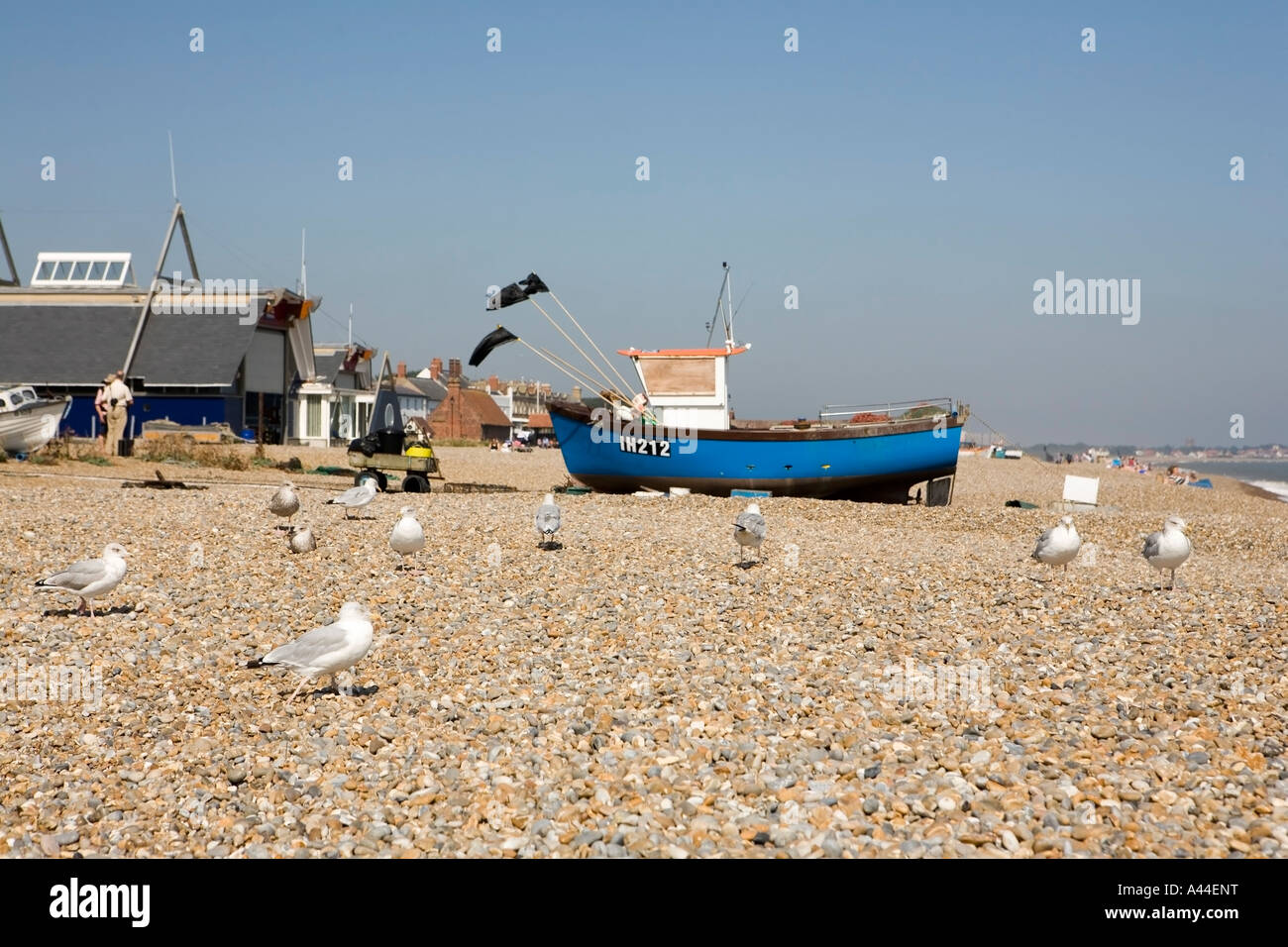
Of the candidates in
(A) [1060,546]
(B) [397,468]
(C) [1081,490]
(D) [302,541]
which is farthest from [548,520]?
(C) [1081,490]

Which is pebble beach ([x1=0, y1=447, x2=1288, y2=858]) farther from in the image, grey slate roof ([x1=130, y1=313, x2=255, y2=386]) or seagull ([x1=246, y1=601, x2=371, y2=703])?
grey slate roof ([x1=130, y1=313, x2=255, y2=386])

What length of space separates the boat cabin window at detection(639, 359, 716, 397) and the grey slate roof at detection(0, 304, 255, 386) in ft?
80.8

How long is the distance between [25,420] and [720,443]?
18852 mm

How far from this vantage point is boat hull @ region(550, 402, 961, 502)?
2475 centimetres

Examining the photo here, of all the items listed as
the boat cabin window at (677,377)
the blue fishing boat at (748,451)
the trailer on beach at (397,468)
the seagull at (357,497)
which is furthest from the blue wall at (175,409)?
the seagull at (357,497)

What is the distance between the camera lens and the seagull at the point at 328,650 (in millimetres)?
7555

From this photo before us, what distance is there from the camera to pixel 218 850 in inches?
211

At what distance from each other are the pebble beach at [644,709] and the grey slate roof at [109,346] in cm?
3237

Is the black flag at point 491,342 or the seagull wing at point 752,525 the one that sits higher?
the black flag at point 491,342

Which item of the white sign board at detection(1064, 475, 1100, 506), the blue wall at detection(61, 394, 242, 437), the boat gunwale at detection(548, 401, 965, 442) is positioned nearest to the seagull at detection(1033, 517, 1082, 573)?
the boat gunwale at detection(548, 401, 965, 442)

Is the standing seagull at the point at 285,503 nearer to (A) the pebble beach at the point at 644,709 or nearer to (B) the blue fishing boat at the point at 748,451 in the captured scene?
(A) the pebble beach at the point at 644,709

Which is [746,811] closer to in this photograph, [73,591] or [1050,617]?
[1050,617]
